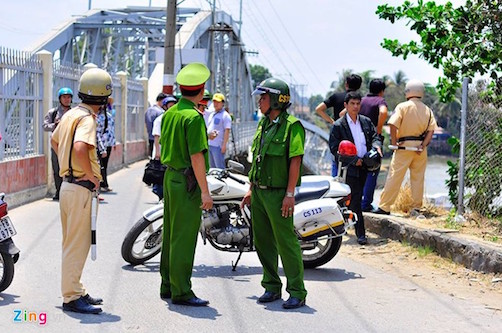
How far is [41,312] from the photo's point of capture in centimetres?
584

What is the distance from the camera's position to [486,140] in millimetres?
9953

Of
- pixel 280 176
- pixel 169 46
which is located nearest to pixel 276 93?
pixel 280 176

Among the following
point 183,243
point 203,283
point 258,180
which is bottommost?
point 203,283

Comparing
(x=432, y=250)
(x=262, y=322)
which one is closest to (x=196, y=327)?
(x=262, y=322)

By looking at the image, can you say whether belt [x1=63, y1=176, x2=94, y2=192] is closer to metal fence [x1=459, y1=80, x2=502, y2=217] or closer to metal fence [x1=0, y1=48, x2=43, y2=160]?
metal fence [x1=459, y1=80, x2=502, y2=217]

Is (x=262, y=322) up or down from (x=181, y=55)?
down

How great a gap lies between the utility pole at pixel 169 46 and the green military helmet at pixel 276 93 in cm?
1211

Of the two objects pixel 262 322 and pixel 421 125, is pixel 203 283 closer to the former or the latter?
pixel 262 322

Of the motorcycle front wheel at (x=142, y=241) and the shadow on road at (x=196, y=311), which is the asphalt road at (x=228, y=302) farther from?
the motorcycle front wheel at (x=142, y=241)

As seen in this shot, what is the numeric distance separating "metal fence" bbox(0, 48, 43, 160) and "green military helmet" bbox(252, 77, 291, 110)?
19.4 ft

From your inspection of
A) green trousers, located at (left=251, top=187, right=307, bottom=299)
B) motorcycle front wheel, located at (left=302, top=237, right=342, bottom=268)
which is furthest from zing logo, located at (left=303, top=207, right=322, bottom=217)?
green trousers, located at (left=251, top=187, right=307, bottom=299)

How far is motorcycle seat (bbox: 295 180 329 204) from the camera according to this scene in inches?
296

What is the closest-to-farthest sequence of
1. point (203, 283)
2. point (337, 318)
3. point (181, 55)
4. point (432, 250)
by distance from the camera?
1. point (337, 318)
2. point (203, 283)
3. point (432, 250)
4. point (181, 55)

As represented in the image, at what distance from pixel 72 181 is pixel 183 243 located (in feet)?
3.31
